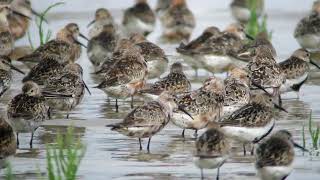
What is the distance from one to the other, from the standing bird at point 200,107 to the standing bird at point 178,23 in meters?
9.42

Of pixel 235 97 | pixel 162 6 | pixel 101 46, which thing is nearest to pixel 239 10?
pixel 162 6

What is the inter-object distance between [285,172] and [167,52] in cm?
1126

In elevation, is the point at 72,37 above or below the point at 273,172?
above

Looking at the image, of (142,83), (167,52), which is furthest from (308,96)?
(167,52)

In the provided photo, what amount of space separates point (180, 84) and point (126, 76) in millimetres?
935

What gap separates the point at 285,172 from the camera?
35.6 ft

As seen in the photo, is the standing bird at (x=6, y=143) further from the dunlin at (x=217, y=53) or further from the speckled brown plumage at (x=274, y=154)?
the dunlin at (x=217, y=53)

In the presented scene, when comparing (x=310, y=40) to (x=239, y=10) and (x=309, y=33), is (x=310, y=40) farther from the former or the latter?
(x=239, y=10)

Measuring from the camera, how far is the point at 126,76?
16.2 meters

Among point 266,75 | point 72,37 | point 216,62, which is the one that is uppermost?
point 72,37

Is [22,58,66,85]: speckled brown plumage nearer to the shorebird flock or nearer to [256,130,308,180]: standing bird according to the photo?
the shorebird flock

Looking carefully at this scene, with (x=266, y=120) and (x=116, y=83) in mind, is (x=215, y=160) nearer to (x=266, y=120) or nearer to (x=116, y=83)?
(x=266, y=120)

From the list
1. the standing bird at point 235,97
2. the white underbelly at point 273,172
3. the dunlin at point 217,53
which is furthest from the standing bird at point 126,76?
the white underbelly at point 273,172

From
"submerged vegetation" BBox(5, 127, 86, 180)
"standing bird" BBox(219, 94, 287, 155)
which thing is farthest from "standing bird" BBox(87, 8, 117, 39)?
"submerged vegetation" BBox(5, 127, 86, 180)
